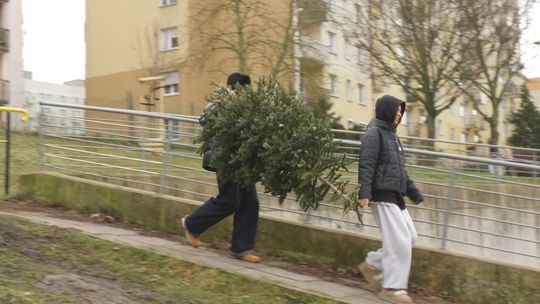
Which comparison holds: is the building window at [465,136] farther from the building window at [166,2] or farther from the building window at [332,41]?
the building window at [166,2]

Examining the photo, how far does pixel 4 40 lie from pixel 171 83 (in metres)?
10.3

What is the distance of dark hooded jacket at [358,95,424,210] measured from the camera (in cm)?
568

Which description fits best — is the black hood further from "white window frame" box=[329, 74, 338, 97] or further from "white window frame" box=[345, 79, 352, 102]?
"white window frame" box=[345, 79, 352, 102]

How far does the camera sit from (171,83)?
3903cm

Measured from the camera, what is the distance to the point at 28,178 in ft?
28.3

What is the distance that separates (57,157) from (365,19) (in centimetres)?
1740

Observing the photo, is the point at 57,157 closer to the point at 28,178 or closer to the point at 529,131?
the point at 28,178

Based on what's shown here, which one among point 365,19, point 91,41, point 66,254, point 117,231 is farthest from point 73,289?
point 91,41

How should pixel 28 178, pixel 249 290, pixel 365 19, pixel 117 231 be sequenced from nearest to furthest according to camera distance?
pixel 249 290
pixel 117 231
pixel 28 178
pixel 365 19

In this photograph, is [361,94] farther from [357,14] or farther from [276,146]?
[276,146]

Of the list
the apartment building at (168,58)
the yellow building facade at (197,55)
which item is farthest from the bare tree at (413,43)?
the apartment building at (168,58)

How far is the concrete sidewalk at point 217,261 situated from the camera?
5766 mm

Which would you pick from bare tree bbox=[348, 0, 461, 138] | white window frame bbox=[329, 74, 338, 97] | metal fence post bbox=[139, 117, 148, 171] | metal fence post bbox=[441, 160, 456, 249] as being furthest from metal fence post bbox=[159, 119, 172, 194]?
white window frame bbox=[329, 74, 338, 97]

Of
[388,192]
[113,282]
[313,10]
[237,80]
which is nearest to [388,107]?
[388,192]
